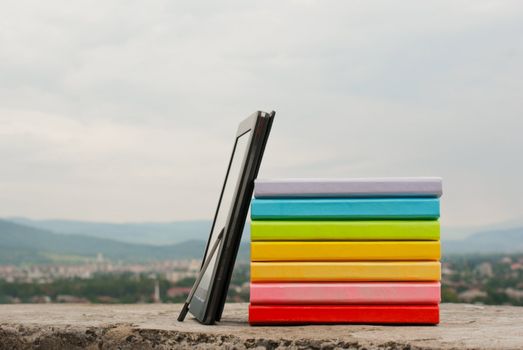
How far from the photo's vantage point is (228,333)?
3418 mm

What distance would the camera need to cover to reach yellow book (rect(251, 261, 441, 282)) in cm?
369

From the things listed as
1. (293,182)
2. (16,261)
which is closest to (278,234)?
(293,182)

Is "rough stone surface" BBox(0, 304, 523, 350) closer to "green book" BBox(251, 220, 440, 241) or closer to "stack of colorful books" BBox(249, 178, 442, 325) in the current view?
"stack of colorful books" BBox(249, 178, 442, 325)

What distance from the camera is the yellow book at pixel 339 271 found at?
3693 mm

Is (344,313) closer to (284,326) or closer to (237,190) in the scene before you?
(284,326)

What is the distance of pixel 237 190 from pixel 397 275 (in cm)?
86

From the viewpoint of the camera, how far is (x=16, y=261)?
50.1 m

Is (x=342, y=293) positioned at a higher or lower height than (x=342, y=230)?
lower

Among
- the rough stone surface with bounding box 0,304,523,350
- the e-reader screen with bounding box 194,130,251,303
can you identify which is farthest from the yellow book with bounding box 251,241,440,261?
the rough stone surface with bounding box 0,304,523,350

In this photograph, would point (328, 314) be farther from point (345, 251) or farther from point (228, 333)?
point (228, 333)

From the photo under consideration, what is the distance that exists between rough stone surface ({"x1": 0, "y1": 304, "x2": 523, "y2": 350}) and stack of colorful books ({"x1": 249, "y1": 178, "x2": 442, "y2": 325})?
0.12 m

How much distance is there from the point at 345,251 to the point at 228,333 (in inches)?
27.8

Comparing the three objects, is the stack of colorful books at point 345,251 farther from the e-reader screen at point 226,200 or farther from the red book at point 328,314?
the e-reader screen at point 226,200

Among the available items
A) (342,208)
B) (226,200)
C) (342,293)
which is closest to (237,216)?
(226,200)
